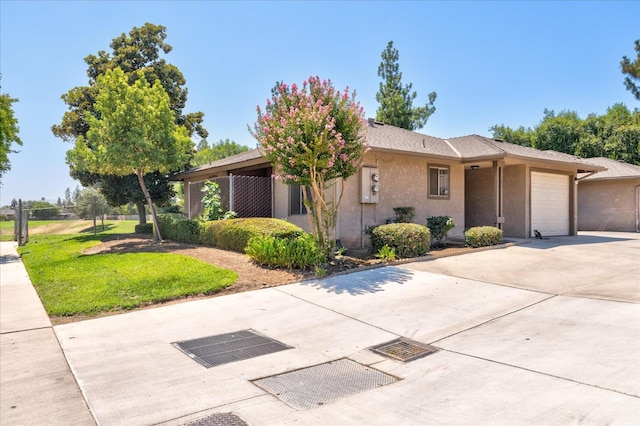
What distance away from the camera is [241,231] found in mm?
10711

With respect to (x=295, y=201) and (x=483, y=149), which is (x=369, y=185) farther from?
(x=483, y=149)

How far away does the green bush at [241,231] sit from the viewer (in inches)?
387

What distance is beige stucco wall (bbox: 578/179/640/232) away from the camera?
62.5ft

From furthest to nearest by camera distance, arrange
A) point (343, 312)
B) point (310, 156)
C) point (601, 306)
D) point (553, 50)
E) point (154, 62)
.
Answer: point (154, 62) < point (553, 50) < point (310, 156) < point (343, 312) < point (601, 306)

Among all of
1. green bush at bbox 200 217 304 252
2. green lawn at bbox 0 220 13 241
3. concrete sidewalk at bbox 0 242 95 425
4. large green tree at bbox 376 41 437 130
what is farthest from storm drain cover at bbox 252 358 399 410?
large green tree at bbox 376 41 437 130

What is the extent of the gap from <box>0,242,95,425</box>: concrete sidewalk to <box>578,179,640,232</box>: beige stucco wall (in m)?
22.6

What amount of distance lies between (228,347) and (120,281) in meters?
4.21

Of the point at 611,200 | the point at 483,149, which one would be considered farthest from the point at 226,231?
the point at 611,200

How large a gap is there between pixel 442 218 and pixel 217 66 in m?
10.6

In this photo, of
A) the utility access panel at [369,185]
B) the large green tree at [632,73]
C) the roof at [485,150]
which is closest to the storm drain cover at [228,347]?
the utility access panel at [369,185]

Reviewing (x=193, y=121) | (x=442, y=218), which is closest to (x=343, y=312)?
(x=442, y=218)

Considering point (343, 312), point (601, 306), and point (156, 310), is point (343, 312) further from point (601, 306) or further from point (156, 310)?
point (601, 306)

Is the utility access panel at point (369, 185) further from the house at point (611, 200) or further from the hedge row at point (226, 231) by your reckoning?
the house at point (611, 200)

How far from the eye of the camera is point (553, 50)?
17578 millimetres
